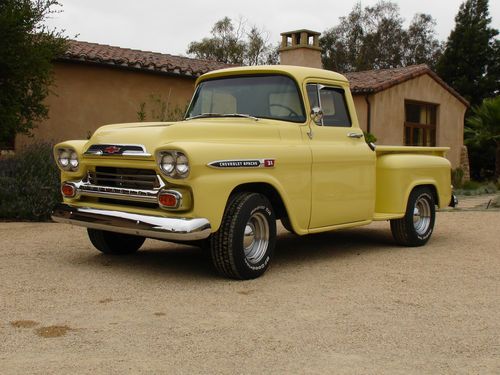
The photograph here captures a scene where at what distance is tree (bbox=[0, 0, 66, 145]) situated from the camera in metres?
9.26

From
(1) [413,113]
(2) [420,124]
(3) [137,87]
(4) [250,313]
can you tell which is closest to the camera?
(4) [250,313]

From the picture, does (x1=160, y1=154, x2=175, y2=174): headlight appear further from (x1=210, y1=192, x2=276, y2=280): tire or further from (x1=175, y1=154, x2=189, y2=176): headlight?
(x1=210, y1=192, x2=276, y2=280): tire

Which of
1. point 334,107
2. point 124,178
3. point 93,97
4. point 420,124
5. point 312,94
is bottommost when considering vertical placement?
point 124,178

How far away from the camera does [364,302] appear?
4879 mm

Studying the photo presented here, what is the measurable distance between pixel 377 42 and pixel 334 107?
1585 inches

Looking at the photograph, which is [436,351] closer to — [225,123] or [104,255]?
[225,123]

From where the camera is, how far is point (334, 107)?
6750 mm

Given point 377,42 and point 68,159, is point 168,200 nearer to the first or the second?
point 68,159

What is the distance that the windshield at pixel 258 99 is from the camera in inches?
246

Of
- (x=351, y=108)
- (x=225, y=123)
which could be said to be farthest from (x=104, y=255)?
(x=351, y=108)

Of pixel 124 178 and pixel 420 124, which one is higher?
pixel 420 124

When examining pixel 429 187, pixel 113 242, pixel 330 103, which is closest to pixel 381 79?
pixel 429 187

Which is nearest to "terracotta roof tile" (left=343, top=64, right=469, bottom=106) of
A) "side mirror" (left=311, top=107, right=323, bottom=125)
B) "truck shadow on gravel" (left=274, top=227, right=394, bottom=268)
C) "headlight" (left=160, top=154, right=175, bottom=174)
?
"truck shadow on gravel" (left=274, top=227, right=394, bottom=268)

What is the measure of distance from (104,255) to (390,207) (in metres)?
3.20
